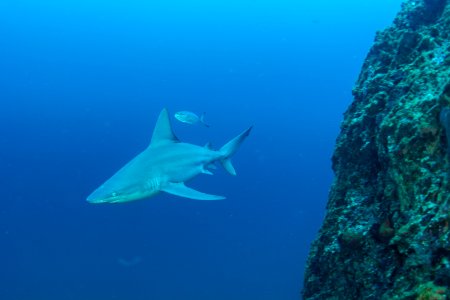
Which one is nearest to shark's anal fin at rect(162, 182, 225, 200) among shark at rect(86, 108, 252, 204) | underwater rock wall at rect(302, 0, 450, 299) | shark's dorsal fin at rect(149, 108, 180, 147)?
shark at rect(86, 108, 252, 204)

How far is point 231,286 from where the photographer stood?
966 inches

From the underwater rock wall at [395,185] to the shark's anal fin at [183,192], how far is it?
2.00 metres

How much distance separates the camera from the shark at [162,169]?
19.6ft

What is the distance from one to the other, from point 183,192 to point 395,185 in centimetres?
355

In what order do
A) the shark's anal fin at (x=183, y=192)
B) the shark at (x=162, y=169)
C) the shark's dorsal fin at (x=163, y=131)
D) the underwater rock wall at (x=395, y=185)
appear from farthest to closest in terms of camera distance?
the shark's dorsal fin at (x=163, y=131)
the shark's anal fin at (x=183, y=192)
the shark at (x=162, y=169)
the underwater rock wall at (x=395, y=185)

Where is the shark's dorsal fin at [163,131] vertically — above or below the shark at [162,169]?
above

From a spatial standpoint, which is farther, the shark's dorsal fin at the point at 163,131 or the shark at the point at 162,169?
the shark's dorsal fin at the point at 163,131

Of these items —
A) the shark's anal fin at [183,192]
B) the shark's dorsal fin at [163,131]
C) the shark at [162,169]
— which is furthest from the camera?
the shark's dorsal fin at [163,131]

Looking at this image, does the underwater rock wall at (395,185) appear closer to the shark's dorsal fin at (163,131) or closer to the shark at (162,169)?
the shark at (162,169)

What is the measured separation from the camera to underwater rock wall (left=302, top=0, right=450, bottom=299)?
291cm

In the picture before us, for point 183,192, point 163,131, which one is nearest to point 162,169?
point 183,192

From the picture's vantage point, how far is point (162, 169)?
6.61 meters

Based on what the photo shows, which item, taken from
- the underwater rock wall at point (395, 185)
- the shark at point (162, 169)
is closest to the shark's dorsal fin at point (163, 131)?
the shark at point (162, 169)

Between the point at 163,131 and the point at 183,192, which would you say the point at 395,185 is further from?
the point at 163,131
